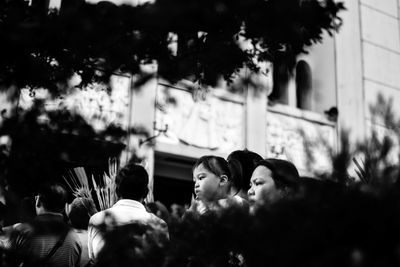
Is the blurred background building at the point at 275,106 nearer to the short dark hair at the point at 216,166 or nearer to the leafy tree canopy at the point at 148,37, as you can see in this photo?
the short dark hair at the point at 216,166

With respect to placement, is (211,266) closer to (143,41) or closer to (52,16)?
(143,41)

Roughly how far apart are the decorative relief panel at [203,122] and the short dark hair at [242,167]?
5.32 metres

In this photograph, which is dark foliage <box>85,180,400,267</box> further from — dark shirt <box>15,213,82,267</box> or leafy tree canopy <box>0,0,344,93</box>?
leafy tree canopy <box>0,0,344,93</box>

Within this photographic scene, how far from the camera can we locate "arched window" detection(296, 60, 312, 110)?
1200 cm

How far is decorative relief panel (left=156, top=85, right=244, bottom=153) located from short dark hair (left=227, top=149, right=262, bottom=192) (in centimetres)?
532

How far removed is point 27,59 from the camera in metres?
→ 2.11

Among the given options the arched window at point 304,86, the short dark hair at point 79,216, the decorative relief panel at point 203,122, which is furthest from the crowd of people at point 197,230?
the arched window at point 304,86

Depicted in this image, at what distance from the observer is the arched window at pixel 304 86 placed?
12.0m

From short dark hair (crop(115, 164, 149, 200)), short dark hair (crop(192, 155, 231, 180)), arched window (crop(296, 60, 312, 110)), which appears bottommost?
short dark hair (crop(115, 164, 149, 200))

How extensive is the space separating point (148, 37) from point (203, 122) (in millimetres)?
7989

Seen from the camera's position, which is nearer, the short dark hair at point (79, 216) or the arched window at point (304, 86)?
the short dark hair at point (79, 216)

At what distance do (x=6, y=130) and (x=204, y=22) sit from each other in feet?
2.50

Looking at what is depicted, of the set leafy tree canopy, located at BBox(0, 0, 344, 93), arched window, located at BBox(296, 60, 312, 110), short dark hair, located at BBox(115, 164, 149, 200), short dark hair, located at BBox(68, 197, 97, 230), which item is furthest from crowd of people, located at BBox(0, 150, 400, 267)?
arched window, located at BBox(296, 60, 312, 110)

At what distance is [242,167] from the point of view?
13.5 ft
